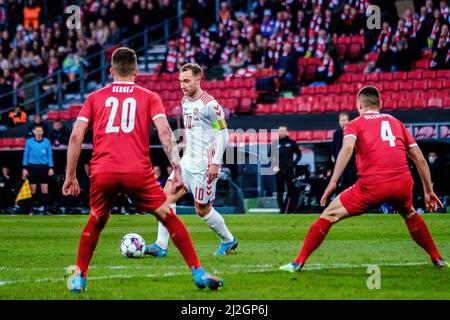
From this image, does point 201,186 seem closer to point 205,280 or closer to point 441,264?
point 441,264

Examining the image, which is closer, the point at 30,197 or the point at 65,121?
the point at 30,197

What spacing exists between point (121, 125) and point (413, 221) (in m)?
3.53

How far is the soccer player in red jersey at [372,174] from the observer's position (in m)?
10.1

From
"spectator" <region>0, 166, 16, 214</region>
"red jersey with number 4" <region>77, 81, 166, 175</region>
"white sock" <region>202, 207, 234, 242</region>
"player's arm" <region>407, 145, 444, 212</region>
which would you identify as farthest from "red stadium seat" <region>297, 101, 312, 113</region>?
"red jersey with number 4" <region>77, 81, 166, 175</region>

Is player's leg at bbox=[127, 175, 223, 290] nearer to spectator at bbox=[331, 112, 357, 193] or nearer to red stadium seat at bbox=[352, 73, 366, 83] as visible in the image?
spectator at bbox=[331, 112, 357, 193]

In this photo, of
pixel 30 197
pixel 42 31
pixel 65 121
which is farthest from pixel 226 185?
pixel 42 31

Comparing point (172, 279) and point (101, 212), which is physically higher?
point (101, 212)

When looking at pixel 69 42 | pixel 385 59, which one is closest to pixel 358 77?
pixel 385 59

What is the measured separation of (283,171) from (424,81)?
6391 millimetres

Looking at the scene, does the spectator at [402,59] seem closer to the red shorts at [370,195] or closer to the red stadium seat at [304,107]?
the red stadium seat at [304,107]

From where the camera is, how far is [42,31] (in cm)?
3603
